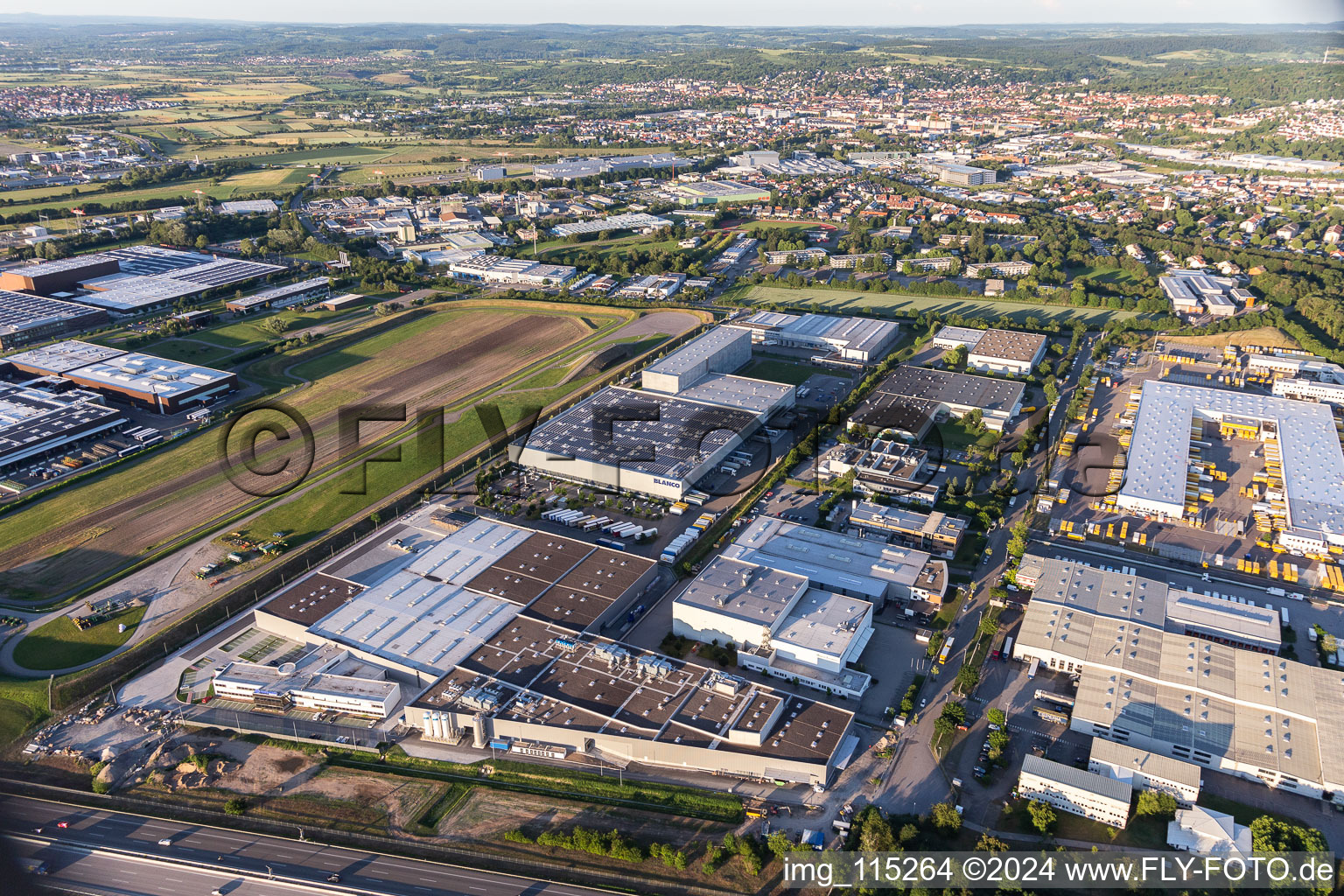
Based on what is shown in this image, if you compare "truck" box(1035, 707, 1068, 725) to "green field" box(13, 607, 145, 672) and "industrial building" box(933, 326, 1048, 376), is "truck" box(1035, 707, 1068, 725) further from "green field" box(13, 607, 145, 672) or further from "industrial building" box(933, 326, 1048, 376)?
"green field" box(13, 607, 145, 672)

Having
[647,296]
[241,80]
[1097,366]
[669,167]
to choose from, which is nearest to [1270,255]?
[1097,366]

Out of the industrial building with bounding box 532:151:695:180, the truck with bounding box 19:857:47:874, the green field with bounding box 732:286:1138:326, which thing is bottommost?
the truck with bounding box 19:857:47:874

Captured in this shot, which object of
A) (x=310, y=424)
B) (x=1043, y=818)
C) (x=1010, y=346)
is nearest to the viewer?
(x=1043, y=818)

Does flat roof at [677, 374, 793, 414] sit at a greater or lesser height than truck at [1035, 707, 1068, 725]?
greater

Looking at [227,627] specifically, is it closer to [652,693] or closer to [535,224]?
[652,693]

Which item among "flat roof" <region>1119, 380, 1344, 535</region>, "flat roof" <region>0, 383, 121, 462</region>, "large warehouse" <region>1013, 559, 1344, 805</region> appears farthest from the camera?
"flat roof" <region>0, 383, 121, 462</region>

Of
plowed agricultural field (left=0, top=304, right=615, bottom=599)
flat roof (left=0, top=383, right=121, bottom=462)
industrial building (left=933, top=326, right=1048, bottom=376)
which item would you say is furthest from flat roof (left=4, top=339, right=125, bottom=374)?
industrial building (left=933, top=326, right=1048, bottom=376)

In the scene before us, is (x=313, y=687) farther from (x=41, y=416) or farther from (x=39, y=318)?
(x=39, y=318)

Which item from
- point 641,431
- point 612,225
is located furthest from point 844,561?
point 612,225
